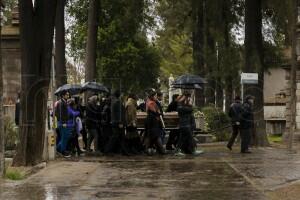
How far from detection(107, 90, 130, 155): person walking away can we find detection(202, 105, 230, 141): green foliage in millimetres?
8640

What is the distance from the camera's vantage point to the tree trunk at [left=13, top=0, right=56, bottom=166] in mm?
15000

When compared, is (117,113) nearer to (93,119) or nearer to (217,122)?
(93,119)

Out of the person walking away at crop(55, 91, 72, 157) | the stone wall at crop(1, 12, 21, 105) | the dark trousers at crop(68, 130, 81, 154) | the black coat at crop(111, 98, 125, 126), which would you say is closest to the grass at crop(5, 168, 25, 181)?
the person walking away at crop(55, 91, 72, 157)

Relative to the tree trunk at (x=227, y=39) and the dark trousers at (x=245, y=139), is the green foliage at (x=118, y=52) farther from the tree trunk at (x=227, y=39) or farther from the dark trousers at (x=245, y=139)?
the dark trousers at (x=245, y=139)

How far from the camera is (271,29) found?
2691 cm

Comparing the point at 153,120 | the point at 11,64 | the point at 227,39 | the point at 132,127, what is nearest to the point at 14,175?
the point at 132,127

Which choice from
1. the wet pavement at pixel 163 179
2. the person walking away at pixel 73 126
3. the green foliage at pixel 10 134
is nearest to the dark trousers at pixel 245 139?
the wet pavement at pixel 163 179

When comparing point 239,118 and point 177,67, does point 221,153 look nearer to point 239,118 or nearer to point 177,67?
point 239,118

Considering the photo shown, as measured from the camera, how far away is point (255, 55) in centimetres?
2306

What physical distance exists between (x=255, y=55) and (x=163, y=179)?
1078 cm

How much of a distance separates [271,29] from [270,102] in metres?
14.8

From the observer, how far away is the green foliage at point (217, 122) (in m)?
27.4

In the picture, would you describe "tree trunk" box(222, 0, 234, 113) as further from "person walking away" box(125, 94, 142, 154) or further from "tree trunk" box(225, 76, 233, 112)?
"person walking away" box(125, 94, 142, 154)

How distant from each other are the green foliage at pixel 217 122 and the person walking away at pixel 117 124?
8640 mm
